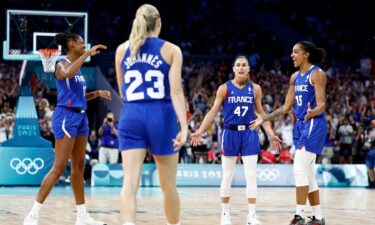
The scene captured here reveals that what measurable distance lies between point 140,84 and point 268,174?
14.3 metres

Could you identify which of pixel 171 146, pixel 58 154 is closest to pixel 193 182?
pixel 58 154

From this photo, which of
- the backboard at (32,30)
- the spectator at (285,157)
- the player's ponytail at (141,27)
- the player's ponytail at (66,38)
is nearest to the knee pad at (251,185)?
the player's ponytail at (66,38)

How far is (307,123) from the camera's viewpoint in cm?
987

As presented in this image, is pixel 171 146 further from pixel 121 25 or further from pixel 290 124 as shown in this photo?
pixel 121 25

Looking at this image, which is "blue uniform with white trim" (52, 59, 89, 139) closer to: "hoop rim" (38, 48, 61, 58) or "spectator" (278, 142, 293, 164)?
"hoop rim" (38, 48, 61, 58)

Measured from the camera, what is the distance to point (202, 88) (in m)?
23.5

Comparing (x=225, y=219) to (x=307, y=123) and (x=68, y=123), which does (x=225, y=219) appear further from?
(x=68, y=123)

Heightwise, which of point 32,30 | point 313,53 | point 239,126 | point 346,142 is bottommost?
point 346,142

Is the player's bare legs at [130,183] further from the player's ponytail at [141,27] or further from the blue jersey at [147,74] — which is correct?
the player's ponytail at [141,27]

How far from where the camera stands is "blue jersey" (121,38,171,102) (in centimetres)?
638

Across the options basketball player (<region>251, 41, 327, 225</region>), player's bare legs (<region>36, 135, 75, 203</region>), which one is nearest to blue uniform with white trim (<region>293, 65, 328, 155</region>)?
basketball player (<region>251, 41, 327, 225</region>)

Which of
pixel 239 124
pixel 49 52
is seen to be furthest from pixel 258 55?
pixel 239 124

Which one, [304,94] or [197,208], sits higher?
[304,94]

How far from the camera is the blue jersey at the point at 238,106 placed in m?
10.2
